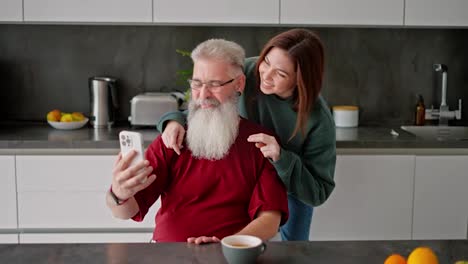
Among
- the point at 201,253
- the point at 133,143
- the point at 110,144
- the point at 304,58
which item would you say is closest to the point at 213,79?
the point at 304,58

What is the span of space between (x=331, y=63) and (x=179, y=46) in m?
0.88

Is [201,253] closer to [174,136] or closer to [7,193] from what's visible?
[174,136]

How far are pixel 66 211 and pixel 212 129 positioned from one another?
50.6 inches

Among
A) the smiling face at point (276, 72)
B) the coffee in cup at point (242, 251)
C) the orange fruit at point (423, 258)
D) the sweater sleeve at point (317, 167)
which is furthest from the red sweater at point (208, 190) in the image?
the orange fruit at point (423, 258)

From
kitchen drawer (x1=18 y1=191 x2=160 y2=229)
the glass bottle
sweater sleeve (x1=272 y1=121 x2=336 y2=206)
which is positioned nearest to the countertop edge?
kitchen drawer (x1=18 y1=191 x2=160 y2=229)

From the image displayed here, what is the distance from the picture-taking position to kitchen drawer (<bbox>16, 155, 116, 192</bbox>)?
119 inches

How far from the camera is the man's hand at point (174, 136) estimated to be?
2059mm

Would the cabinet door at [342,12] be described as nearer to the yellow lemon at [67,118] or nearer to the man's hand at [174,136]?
the yellow lemon at [67,118]

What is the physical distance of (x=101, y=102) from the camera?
3.43 metres

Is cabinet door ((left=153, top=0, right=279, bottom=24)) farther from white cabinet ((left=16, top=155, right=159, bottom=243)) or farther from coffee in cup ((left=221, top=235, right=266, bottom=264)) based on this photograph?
coffee in cup ((left=221, top=235, right=266, bottom=264))

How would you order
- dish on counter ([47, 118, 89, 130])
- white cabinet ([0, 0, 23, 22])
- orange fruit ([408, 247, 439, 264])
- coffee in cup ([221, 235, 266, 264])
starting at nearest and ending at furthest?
orange fruit ([408, 247, 439, 264]) → coffee in cup ([221, 235, 266, 264]) → white cabinet ([0, 0, 23, 22]) → dish on counter ([47, 118, 89, 130])

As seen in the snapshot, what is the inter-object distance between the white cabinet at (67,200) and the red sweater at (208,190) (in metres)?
0.99

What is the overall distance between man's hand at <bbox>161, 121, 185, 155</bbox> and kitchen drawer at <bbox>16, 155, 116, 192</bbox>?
993 millimetres

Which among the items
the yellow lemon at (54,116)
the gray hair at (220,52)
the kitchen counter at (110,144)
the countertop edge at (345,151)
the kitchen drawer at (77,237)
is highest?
the gray hair at (220,52)
